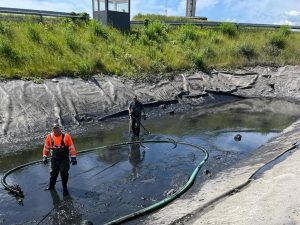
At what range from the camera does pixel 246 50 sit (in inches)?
1172

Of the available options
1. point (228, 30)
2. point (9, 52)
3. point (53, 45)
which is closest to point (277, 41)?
point (228, 30)

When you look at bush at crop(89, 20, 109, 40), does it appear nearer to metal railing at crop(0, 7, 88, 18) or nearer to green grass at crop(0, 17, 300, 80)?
green grass at crop(0, 17, 300, 80)

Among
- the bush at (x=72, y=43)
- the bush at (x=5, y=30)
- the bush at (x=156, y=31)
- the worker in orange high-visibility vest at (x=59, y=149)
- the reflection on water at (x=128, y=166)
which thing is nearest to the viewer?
the reflection on water at (x=128, y=166)

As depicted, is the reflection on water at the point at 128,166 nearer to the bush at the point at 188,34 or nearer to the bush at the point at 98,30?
the bush at the point at 98,30

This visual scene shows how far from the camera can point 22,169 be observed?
38.4 feet

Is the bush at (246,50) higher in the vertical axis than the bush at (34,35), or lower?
lower

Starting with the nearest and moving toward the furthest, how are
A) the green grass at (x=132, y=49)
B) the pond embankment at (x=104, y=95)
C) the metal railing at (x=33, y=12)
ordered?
the pond embankment at (x=104, y=95), the green grass at (x=132, y=49), the metal railing at (x=33, y=12)

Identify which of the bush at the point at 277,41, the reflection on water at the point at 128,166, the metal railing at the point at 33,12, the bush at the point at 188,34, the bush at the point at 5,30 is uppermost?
the metal railing at the point at 33,12

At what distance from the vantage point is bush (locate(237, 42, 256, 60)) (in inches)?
1167

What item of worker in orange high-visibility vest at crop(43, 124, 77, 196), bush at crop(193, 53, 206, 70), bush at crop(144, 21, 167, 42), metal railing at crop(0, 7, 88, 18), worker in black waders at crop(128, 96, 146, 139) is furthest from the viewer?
bush at crop(144, 21, 167, 42)

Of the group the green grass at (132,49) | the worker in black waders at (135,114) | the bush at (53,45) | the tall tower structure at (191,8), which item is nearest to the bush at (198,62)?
the green grass at (132,49)

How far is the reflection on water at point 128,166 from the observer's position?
9.22m

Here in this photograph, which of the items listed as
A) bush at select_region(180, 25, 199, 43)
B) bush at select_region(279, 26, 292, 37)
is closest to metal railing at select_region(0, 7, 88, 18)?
bush at select_region(180, 25, 199, 43)

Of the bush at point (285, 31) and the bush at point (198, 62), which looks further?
the bush at point (285, 31)
